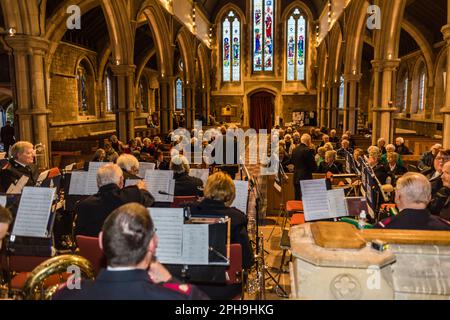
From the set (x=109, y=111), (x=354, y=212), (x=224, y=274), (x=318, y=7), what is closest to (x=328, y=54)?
(x=318, y=7)

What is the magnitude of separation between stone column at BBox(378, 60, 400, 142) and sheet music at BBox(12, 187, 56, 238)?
10237 millimetres

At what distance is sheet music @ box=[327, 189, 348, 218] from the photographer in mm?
4379

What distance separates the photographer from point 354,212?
4703mm

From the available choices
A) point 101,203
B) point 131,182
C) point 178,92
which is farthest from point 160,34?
point 178,92

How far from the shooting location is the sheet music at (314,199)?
4.33 meters

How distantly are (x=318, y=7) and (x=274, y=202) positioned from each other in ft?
72.9

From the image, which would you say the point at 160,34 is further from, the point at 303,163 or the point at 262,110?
the point at 262,110

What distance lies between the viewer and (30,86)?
905 cm

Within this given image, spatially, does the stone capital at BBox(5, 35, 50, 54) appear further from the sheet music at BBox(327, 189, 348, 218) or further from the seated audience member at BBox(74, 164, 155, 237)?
the sheet music at BBox(327, 189, 348, 218)

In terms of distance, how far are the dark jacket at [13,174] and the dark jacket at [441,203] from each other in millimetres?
5062

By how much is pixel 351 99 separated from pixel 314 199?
13.1 m

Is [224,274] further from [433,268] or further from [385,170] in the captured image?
[385,170]

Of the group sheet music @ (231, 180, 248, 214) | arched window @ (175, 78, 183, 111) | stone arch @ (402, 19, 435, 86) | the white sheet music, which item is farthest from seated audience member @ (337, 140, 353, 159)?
arched window @ (175, 78, 183, 111)
